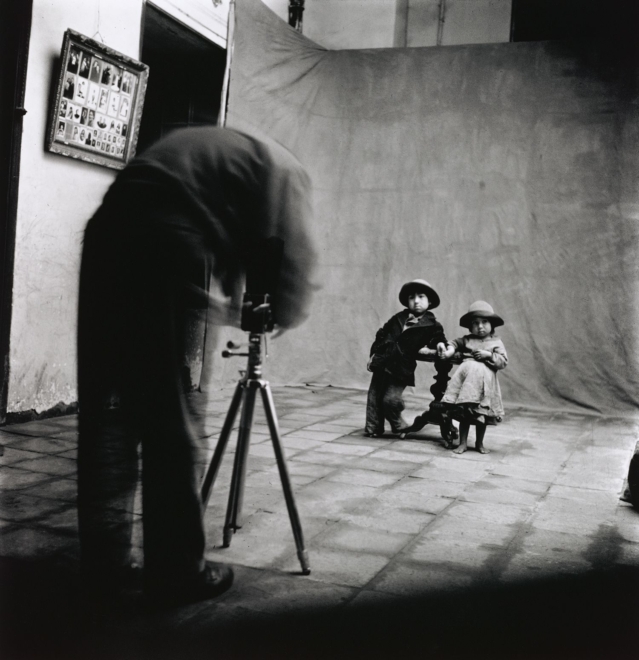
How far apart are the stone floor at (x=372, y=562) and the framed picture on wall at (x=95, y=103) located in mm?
1770

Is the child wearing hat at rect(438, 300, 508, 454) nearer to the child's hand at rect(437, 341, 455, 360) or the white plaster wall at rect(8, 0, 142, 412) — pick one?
the child's hand at rect(437, 341, 455, 360)

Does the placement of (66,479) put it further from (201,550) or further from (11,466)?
(201,550)

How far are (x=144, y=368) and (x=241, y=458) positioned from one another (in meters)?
0.53

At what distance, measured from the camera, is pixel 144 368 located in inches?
79.0

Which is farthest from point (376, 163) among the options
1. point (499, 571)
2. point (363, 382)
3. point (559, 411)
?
point (499, 571)

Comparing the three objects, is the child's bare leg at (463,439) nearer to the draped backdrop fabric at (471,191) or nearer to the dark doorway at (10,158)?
the draped backdrop fabric at (471,191)

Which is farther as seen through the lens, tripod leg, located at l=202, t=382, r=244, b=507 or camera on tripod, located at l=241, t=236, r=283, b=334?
tripod leg, located at l=202, t=382, r=244, b=507

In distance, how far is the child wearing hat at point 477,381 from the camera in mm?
4504

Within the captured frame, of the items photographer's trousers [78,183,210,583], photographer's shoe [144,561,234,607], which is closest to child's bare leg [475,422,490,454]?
photographer's shoe [144,561,234,607]

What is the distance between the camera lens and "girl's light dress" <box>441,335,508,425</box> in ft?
14.8

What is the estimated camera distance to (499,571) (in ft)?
8.39

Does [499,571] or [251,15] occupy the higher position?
[251,15]

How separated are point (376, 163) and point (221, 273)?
190 inches

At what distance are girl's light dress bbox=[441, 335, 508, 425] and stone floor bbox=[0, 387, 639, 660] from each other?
0.76 ft
